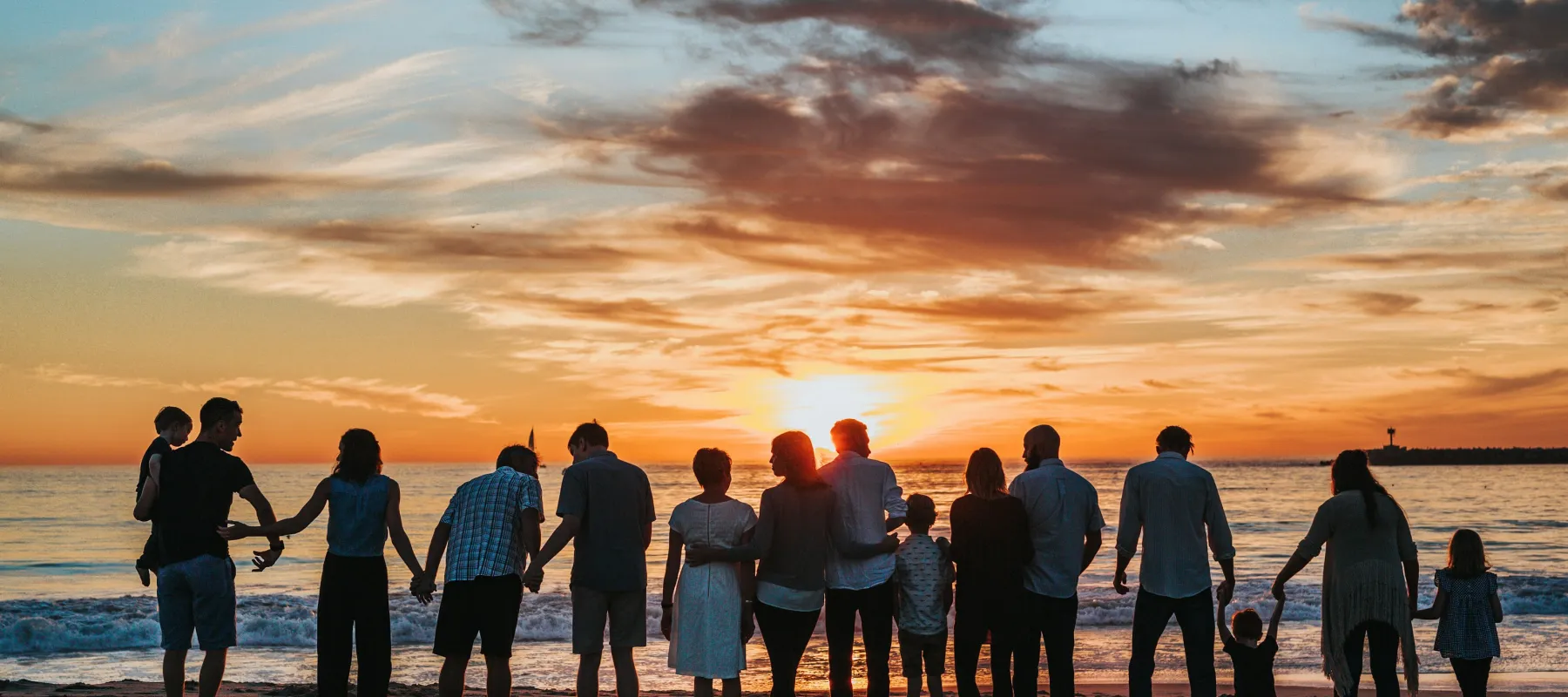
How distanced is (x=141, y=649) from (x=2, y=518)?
121ft

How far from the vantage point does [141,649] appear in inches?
594

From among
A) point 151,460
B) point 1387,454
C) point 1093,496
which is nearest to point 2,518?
point 151,460

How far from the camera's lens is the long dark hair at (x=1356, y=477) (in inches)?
267

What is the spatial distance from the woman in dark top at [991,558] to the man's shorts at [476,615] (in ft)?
8.39

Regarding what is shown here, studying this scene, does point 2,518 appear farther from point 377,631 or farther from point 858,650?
point 377,631

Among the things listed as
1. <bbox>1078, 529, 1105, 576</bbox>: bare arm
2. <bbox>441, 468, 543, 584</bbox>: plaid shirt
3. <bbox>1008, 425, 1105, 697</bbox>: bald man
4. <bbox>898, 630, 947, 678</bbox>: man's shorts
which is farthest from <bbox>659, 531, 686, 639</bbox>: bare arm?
<bbox>1078, 529, 1105, 576</bbox>: bare arm

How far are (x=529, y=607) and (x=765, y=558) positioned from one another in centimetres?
1215

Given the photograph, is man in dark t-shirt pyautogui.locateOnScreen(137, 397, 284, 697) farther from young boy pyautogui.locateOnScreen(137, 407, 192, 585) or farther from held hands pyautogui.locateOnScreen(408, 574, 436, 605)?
held hands pyautogui.locateOnScreen(408, 574, 436, 605)

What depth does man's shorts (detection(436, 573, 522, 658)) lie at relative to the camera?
262 inches

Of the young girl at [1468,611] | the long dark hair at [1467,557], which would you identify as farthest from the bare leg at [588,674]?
the long dark hair at [1467,557]

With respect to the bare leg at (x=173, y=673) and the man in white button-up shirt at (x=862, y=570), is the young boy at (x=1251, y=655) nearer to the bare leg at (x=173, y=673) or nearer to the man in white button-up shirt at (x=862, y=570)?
the man in white button-up shirt at (x=862, y=570)

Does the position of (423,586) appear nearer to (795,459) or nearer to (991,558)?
(795,459)

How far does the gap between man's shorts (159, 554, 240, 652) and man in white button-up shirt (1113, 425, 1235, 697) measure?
512cm

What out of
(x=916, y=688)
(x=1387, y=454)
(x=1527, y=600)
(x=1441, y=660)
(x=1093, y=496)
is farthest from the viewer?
(x=1387, y=454)
